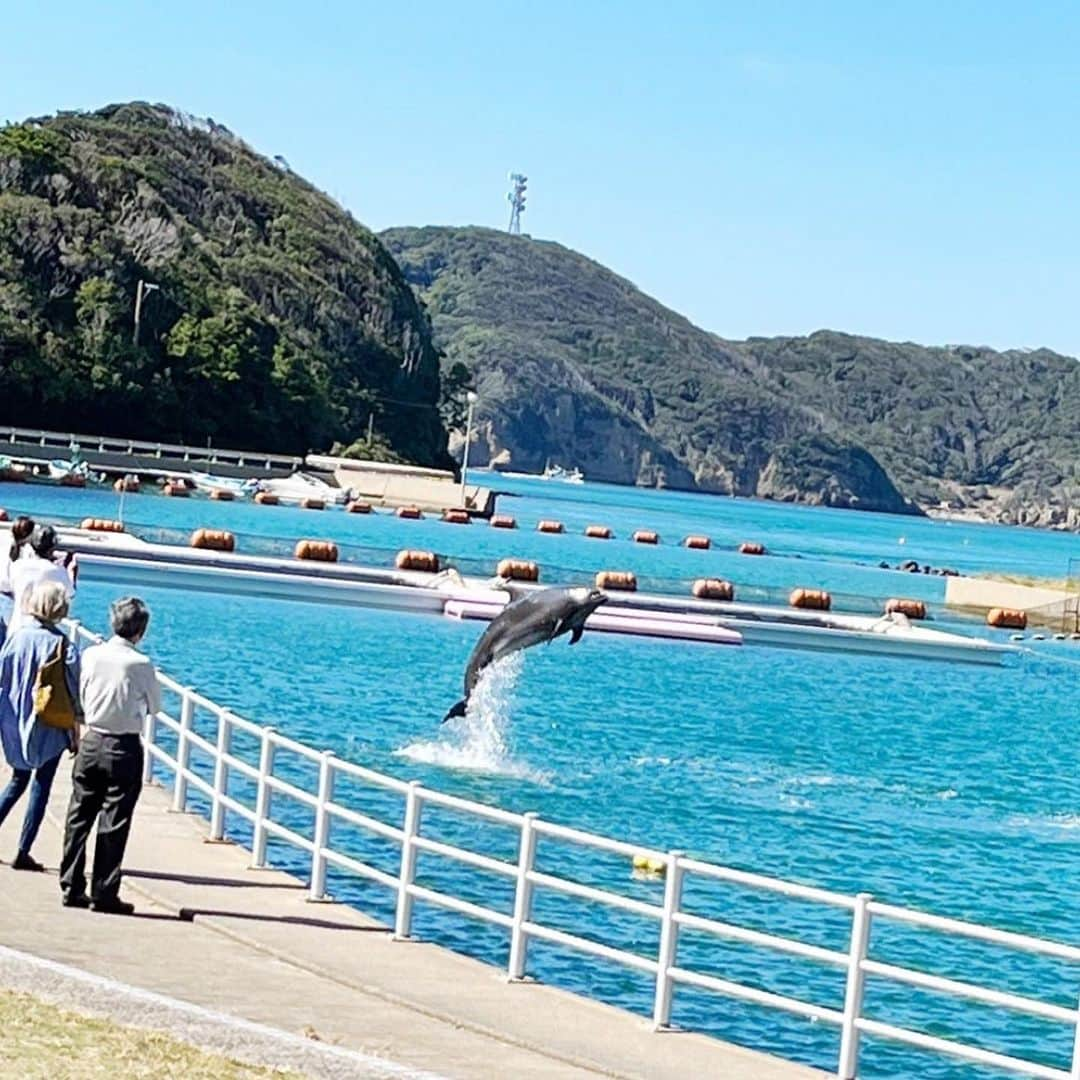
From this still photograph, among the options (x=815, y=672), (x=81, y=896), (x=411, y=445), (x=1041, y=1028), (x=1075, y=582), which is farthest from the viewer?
(x=411, y=445)

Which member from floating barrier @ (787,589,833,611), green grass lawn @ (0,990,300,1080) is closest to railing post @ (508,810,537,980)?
green grass lawn @ (0,990,300,1080)

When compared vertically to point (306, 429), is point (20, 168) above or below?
above

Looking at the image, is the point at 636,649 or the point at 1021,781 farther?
the point at 636,649

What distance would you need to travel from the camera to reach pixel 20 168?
507 ft

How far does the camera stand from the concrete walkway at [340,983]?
10.9 m

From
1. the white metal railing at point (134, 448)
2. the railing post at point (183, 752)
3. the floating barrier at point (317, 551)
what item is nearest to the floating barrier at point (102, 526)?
the floating barrier at point (317, 551)

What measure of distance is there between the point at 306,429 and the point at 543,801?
416ft

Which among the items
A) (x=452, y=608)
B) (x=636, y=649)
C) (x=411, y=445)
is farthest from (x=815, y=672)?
(x=411, y=445)

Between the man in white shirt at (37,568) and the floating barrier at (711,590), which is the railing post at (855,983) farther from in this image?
the floating barrier at (711,590)

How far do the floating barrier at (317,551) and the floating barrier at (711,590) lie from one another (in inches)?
377

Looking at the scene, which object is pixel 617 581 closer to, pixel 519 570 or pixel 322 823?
pixel 519 570

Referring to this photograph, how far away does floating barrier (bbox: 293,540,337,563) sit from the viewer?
55.2m

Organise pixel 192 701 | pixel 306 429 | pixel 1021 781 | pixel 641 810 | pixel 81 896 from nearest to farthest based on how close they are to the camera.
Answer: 1. pixel 81 896
2. pixel 192 701
3. pixel 641 810
4. pixel 1021 781
5. pixel 306 429

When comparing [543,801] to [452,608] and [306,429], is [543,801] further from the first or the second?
[306,429]
